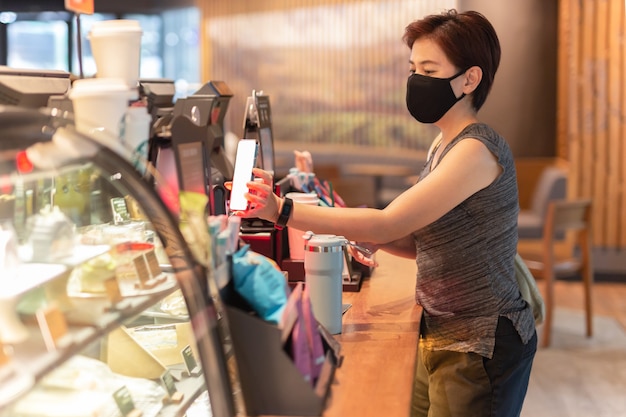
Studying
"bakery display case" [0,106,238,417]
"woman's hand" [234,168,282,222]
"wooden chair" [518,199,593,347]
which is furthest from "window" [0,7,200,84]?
"bakery display case" [0,106,238,417]

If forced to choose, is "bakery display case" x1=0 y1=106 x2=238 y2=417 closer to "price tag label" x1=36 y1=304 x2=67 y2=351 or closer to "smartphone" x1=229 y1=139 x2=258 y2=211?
"price tag label" x1=36 y1=304 x2=67 y2=351

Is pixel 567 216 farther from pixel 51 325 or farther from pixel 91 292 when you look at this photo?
pixel 51 325

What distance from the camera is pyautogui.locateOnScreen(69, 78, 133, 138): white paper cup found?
68.2 inches

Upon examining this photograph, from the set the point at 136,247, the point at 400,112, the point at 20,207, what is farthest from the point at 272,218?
the point at 400,112

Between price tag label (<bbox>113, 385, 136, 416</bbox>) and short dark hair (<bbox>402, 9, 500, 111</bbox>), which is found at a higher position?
short dark hair (<bbox>402, 9, 500, 111</bbox>)

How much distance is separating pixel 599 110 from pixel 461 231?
17.6 ft

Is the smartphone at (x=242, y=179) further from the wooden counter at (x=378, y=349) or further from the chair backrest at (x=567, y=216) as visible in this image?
the chair backrest at (x=567, y=216)

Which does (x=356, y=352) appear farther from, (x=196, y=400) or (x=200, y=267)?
(x=200, y=267)

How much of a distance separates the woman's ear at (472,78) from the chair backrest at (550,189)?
5025mm

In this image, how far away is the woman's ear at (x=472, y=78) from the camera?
91.8 inches

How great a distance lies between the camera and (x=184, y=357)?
1.95m

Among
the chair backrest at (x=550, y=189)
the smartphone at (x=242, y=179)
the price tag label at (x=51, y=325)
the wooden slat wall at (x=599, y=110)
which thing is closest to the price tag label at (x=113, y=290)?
the price tag label at (x=51, y=325)

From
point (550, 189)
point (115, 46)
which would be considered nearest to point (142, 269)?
point (115, 46)

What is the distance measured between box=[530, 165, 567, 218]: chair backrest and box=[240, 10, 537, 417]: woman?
503 cm
